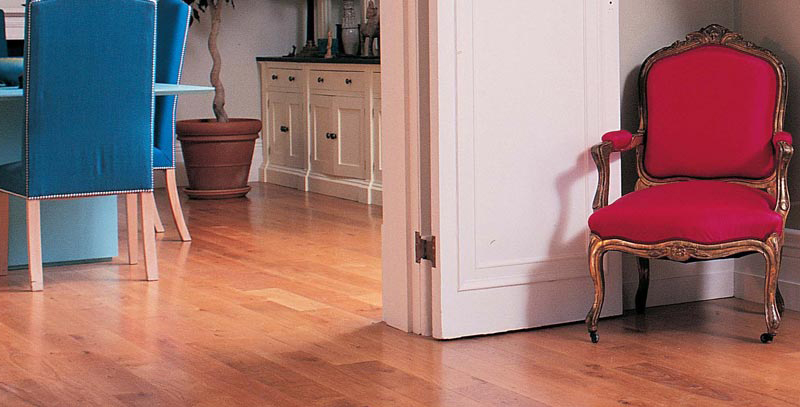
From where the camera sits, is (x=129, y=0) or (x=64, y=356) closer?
(x=64, y=356)

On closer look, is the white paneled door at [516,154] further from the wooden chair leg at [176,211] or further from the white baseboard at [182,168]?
the white baseboard at [182,168]

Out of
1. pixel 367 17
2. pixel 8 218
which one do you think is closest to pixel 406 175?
pixel 8 218

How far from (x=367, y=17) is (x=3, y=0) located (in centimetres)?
226

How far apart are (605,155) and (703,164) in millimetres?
333

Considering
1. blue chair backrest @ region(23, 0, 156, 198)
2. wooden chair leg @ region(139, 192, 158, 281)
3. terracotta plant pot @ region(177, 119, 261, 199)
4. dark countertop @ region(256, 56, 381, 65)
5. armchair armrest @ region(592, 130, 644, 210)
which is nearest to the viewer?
armchair armrest @ region(592, 130, 644, 210)

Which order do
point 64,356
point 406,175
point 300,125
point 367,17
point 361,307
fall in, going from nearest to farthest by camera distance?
point 64,356, point 406,175, point 361,307, point 367,17, point 300,125

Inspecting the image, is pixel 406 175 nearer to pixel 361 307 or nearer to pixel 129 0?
pixel 361 307

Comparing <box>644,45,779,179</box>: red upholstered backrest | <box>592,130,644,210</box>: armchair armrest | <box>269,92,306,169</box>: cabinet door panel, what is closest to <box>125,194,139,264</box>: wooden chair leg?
<box>592,130,644,210</box>: armchair armrest

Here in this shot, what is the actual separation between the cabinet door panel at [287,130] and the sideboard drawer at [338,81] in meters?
0.27

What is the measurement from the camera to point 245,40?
7.86 m

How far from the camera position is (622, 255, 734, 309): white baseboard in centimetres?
380

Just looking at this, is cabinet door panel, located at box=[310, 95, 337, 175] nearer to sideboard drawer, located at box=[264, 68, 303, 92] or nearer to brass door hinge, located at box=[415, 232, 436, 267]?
sideboard drawer, located at box=[264, 68, 303, 92]

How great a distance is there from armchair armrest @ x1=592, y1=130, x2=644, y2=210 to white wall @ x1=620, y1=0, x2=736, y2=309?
29cm

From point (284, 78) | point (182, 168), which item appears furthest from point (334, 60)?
point (182, 168)
